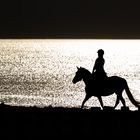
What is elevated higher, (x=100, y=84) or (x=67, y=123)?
(x=100, y=84)

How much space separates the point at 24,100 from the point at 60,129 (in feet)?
168

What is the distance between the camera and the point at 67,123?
1672cm

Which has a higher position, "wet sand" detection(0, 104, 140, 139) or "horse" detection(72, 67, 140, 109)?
"horse" detection(72, 67, 140, 109)

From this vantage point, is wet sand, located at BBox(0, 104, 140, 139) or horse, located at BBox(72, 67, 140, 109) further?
horse, located at BBox(72, 67, 140, 109)

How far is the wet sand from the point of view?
15.3 meters

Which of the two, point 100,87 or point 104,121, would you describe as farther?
point 100,87

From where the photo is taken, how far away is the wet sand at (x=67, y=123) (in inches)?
603

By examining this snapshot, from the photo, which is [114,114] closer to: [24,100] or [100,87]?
[100,87]

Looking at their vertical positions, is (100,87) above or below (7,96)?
above

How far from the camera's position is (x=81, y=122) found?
16781 mm

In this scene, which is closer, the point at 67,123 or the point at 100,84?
the point at 67,123

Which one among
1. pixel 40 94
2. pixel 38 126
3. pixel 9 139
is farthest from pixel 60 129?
pixel 40 94

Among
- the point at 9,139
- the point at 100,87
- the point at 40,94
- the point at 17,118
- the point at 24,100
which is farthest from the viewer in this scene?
the point at 40,94

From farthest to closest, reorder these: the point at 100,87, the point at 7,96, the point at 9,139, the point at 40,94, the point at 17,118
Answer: the point at 40,94 < the point at 7,96 < the point at 100,87 < the point at 17,118 < the point at 9,139
